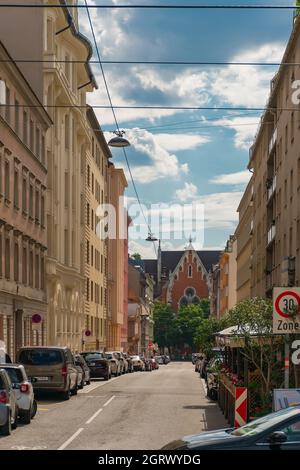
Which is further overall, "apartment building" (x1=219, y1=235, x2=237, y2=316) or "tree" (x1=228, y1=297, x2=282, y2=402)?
"apartment building" (x1=219, y1=235, x2=237, y2=316)

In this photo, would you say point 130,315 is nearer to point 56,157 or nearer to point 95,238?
point 95,238

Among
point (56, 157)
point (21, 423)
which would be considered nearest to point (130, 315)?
point (56, 157)

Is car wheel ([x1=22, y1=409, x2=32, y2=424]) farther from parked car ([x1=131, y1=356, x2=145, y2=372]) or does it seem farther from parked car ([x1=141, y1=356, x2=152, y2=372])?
parked car ([x1=141, y1=356, x2=152, y2=372])

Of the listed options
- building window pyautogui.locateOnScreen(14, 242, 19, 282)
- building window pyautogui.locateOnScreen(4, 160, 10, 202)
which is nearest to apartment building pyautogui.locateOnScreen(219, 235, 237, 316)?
building window pyautogui.locateOnScreen(14, 242, 19, 282)

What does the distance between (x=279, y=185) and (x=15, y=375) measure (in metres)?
30.7

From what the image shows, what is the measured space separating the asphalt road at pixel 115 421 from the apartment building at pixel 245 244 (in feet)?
140

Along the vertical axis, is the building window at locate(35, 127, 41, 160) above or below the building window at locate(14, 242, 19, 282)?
above

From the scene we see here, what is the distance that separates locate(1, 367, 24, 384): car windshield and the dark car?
1169cm

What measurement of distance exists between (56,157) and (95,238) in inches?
929

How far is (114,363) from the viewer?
182 ft

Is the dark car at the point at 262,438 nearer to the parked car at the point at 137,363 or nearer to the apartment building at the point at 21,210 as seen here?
the apartment building at the point at 21,210

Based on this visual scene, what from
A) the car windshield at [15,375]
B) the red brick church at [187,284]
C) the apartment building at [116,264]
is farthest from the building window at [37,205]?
the red brick church at [187,284]

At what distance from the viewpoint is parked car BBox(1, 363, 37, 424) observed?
22.4m
